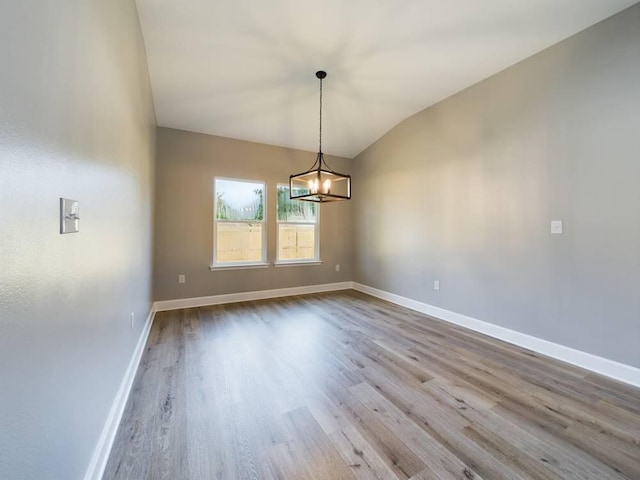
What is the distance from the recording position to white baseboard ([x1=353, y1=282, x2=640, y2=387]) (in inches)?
84.0

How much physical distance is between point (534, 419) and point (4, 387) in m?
2.43

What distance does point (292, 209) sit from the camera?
4.80 meters

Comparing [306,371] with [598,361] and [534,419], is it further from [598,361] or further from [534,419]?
[598,361]

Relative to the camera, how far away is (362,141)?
185 inches

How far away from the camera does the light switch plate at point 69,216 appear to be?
0.85 m

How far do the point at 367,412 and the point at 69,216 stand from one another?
6.02 feet

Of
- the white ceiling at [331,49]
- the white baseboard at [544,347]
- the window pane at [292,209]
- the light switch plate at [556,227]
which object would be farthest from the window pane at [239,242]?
the light switch plate at [556,227]

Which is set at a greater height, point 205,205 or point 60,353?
point 205,205

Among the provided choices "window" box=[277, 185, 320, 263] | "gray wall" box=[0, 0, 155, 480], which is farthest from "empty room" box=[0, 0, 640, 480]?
"window" box=[277, 185, 320, 263]

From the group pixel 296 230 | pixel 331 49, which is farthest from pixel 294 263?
pixel 331 49

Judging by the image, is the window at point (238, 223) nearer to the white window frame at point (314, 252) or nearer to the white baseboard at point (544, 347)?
the white window frame at point (314, 252)

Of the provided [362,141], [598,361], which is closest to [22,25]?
[598,361]

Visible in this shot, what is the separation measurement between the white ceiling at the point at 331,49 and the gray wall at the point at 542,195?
306mm

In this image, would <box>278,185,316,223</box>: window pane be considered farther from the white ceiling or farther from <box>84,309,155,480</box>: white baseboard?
<box>84,309,155,480</box>: white baseboard
